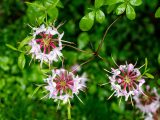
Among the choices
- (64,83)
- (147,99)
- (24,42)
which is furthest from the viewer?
(147,99)

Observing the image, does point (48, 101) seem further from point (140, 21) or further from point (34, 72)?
point (140, 21)

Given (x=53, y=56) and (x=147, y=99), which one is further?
(x=147, y=99)

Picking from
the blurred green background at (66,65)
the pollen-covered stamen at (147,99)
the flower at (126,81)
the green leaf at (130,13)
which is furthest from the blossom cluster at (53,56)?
the pollen-covered stamen at (147,99)

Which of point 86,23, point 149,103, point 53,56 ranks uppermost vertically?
point 86,23

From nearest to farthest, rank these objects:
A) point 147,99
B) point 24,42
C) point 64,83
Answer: point 24,42 < point 64,83 < point 147,99

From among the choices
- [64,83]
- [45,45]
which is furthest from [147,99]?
[45,45]

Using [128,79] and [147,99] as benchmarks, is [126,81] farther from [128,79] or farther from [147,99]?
[147,99]
